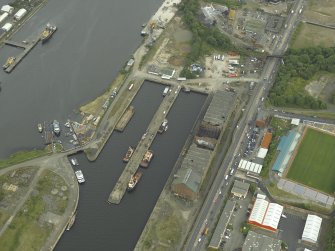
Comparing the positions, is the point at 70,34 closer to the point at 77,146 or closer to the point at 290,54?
the point at 77,146

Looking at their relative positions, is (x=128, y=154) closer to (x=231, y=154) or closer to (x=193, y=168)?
(x=193, y=168)

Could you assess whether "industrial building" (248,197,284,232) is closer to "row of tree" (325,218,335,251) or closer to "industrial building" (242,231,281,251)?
"industrial building" (242,231,281,251)

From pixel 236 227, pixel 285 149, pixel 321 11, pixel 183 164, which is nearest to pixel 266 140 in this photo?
pixel 285 149

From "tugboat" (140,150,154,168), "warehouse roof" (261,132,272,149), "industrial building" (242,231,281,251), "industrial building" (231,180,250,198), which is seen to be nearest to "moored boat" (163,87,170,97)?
"tugboat" (140,150,154,168)

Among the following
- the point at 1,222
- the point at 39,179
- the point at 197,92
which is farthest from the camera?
the point at 197,92

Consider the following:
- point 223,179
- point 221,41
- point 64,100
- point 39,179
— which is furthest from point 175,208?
point 221,41
